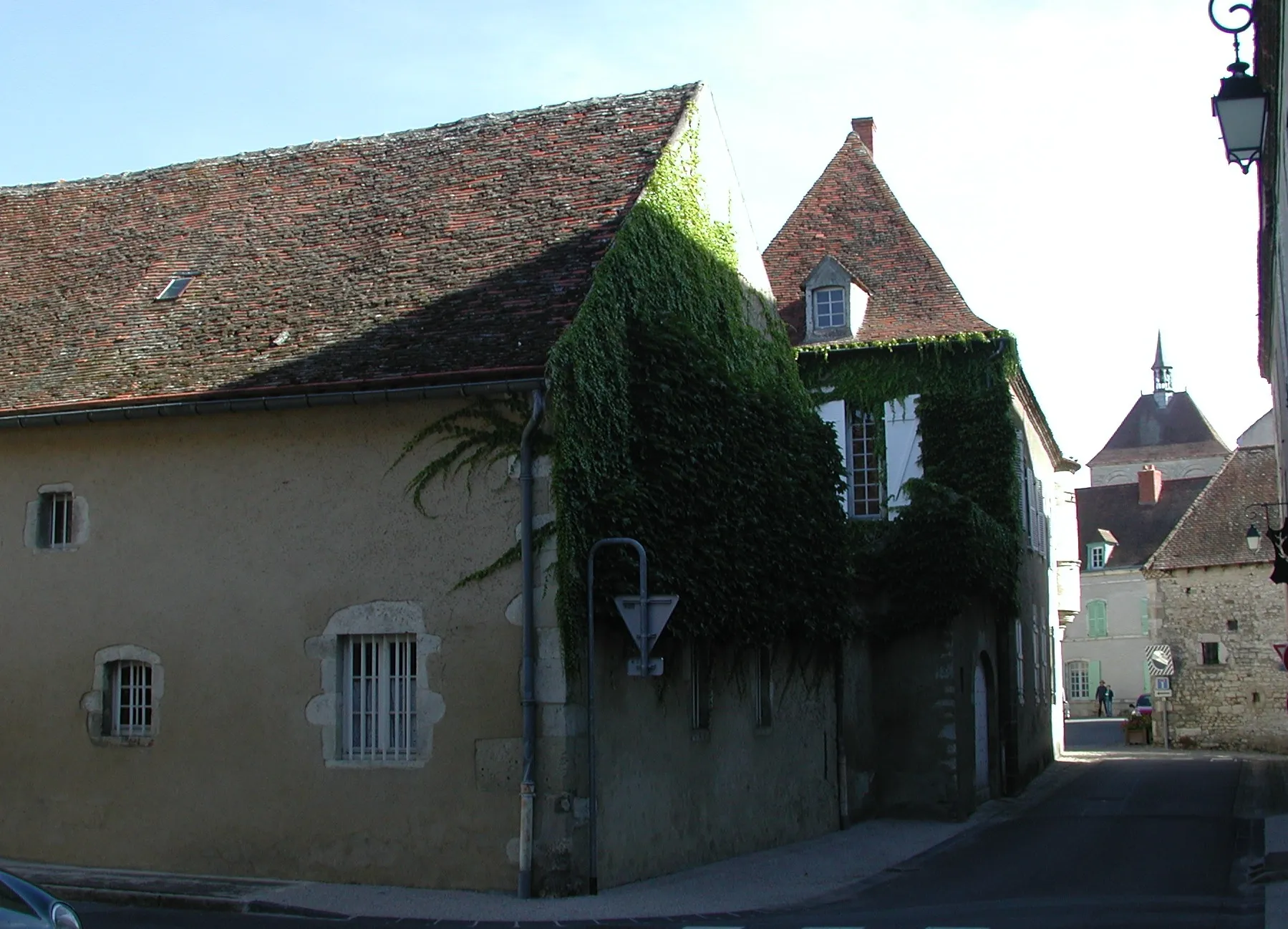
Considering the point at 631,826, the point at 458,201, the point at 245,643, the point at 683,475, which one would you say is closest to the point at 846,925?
the point at 631,826

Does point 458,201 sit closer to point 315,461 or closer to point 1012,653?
point 315,461

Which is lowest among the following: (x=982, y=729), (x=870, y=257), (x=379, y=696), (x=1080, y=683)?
(x=1080, y=683)

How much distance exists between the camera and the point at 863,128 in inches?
1064

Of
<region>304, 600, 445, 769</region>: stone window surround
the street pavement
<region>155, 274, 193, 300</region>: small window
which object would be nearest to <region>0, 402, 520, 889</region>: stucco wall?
<region>304, 600, 445, 769</region>: stone window surround

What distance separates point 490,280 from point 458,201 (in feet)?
6.95

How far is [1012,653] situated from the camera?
22.5 m

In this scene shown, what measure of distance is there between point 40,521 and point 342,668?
3501mm

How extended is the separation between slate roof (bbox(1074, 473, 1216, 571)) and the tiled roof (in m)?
37.7

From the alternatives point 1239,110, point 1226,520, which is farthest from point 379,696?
point 1226,520

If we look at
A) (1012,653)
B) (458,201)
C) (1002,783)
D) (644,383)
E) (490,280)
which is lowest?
(1002,783)

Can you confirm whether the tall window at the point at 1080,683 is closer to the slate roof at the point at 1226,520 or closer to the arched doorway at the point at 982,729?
the slate roof at the point at 1226,520

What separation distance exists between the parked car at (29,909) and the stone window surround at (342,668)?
15.1ft

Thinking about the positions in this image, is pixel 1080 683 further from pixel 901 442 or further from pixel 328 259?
pixel 328 259

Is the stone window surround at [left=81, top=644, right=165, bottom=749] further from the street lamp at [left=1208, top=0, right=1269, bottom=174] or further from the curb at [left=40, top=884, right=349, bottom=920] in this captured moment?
the street lamp at [left=1208, top=0, right=1269, bottom=174]
